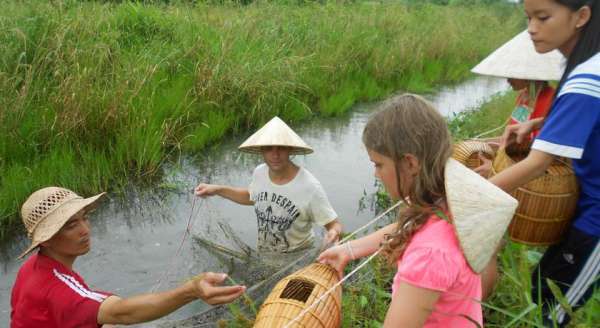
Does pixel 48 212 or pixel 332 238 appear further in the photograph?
pixel 332 238

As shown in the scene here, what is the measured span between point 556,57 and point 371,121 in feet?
6.92

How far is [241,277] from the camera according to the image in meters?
3.25

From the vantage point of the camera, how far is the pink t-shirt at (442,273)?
48.4 inches

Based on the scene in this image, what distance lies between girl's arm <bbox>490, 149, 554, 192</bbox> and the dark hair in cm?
36

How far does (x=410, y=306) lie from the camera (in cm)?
124

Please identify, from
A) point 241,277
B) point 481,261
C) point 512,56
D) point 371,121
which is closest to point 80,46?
point 241,277

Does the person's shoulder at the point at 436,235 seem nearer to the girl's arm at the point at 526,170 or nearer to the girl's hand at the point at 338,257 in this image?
the girl's arm at the point at 526,170

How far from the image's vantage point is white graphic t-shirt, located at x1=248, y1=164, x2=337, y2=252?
2.92 meters

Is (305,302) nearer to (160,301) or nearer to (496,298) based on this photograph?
(160,301)

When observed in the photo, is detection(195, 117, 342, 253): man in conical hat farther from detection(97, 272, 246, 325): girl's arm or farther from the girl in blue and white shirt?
the girl in blue and white shirt

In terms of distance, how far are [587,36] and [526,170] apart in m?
0.56

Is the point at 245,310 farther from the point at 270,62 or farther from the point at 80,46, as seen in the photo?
the point at 270,62

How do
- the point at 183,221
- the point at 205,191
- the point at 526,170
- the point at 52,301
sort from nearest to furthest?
the point at 526,170, the point at 52,301, the point at 205,191, the point at 183,221

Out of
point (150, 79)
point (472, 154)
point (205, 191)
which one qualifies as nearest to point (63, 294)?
point (205, 191)
